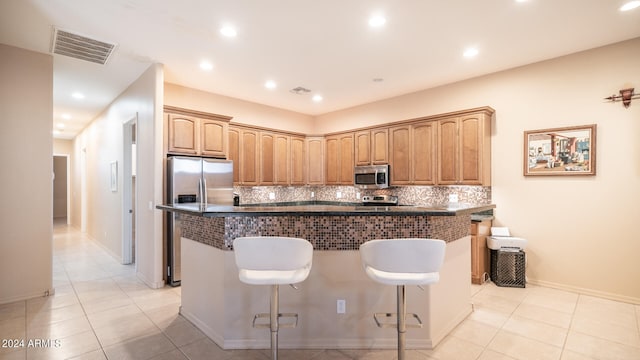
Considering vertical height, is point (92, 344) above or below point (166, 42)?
below

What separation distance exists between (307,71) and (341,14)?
1.55 m

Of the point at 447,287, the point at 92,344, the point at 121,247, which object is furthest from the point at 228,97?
the point at 447,287

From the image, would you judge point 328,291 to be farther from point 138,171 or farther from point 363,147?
point 363,147

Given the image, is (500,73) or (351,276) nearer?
(351,276)

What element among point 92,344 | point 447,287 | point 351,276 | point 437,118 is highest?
point 437,118

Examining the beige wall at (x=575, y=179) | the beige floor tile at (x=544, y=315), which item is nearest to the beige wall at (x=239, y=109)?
the beige wall at (x=575, y=179)

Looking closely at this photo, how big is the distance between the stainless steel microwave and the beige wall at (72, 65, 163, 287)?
336 centimetres

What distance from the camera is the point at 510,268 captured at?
4.04 m

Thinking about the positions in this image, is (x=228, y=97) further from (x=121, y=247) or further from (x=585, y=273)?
(x=585, y=273)

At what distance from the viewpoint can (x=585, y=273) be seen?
3.74 m

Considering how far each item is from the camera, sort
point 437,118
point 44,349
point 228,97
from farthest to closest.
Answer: point 228,97 < point 437,118 < point 44,349

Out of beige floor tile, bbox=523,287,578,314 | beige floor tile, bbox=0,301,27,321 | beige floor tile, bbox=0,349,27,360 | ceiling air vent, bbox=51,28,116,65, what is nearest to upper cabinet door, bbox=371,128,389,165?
beige floor tile, bbox=523,287,578,314

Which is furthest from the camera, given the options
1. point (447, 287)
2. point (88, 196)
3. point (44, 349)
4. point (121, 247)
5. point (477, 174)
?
point (88, 196)

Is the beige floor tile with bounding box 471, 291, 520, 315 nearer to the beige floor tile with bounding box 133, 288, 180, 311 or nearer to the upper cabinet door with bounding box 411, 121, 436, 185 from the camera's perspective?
the upper cabinet door with bounding box 411, 121, 436, 185
